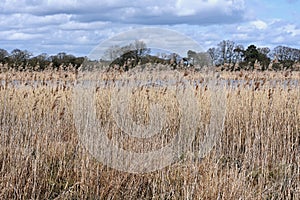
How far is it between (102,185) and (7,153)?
1.01m

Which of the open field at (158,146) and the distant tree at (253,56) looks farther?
the distant tree at (253,56)

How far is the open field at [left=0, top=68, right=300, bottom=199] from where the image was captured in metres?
2.92

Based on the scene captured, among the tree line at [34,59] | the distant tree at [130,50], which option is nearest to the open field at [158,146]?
the distant tree at [130,50]

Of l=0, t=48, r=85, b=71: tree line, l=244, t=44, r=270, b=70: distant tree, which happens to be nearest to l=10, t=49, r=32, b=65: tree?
l=0, t=48, r=85, b=71: tree line

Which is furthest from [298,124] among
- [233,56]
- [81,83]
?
[233,56]

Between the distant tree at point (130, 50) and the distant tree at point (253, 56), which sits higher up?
the distant tree at point (130, 50)

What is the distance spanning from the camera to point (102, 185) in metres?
2.99

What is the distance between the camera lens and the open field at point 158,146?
9.59 ft

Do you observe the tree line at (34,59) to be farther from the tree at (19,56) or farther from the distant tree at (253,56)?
the distant tree at (253,56)

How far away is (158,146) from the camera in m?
3.66

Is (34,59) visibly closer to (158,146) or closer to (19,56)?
(19,56)

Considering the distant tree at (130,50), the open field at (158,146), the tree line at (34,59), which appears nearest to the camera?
the open field at (158,146)

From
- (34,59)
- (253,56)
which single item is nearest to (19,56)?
(34,59)

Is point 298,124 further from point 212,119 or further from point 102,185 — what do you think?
point 102,185
